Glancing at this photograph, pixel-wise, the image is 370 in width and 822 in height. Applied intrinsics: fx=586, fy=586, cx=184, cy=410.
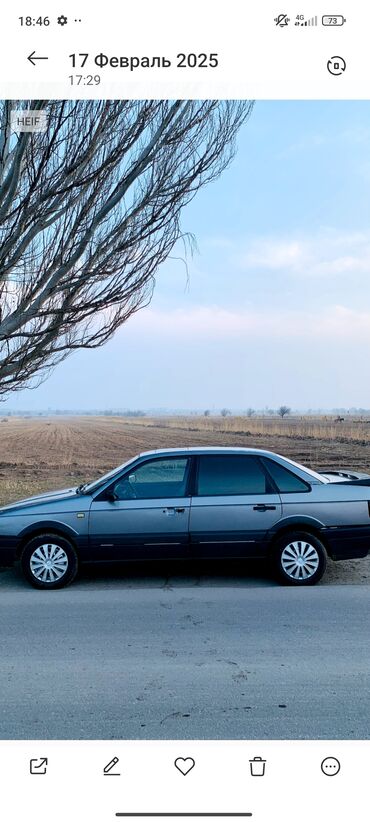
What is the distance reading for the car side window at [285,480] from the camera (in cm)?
641

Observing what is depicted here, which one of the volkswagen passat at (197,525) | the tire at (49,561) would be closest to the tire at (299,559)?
the volkswagen passat at (197,525)

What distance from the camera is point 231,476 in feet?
21.3

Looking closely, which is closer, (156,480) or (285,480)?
(285,480)

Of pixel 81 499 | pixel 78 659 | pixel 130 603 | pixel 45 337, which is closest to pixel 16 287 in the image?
pixel 45 337

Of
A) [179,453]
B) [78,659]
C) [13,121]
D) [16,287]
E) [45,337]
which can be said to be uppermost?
[13,121]

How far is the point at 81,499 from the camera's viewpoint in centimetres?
637

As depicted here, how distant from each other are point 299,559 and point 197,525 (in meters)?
1.14

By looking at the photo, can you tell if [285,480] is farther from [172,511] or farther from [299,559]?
[172,511]

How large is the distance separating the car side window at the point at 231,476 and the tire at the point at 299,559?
0.58m

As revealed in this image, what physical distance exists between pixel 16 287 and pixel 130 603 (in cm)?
579

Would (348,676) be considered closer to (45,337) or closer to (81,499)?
(81,499)

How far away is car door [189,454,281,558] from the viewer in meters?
6.24
